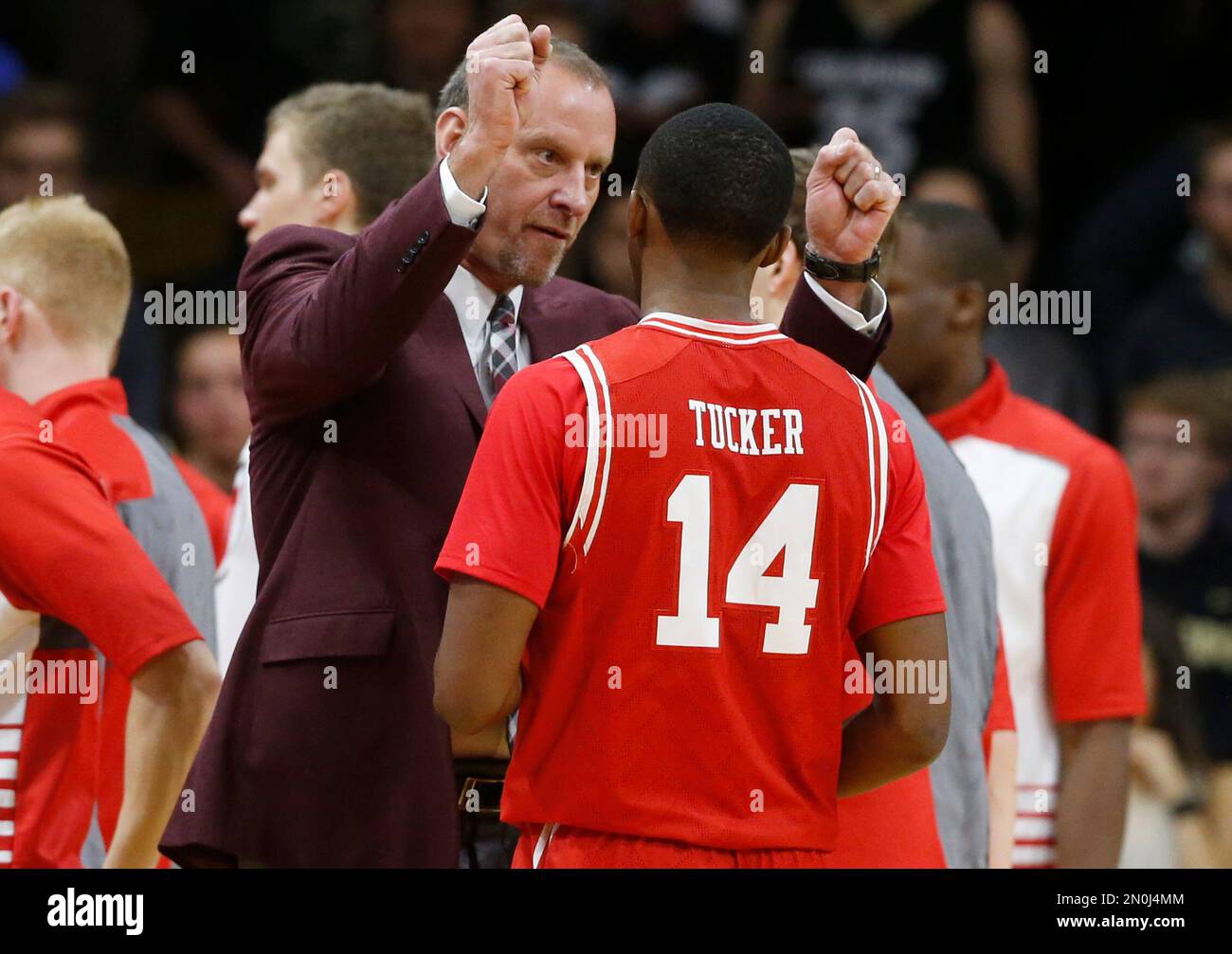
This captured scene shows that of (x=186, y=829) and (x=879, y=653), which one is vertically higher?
(x=879, y=653)

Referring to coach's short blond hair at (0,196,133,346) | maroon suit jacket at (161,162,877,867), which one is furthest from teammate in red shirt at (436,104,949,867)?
coach's short blond hair at (0,196,133,346)

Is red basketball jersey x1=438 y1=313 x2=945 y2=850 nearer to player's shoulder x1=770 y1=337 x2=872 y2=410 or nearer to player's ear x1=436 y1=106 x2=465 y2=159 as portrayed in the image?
player's shoulder x1=770 y1=337 x2=872 y2=410

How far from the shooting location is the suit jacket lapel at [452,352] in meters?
3.00

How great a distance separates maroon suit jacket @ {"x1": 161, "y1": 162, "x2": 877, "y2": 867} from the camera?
2.89 metres

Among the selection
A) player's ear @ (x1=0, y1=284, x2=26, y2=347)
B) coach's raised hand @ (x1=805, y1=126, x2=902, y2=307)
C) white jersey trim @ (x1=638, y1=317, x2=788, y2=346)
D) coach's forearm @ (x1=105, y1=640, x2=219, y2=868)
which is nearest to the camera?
white jersey trim @ (x1=638, y1=317, x2=788, y2=346)

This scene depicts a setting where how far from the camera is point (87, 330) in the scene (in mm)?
3867

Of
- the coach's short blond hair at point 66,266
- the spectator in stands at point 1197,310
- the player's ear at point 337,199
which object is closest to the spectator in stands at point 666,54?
the spectator in stands at point 1197,310

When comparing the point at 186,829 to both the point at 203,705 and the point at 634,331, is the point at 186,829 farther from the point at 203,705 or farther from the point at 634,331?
the point at 634,331

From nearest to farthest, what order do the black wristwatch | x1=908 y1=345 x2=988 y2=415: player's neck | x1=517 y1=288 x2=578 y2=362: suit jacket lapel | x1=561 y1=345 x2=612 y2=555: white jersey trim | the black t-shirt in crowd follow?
x1=561 y1=345 x2=612 y2=555: white jersey trim
the black wristwatch
x1=517 y1=288 x2=578 y2=362: suit jacket lapel
x1=908 y1=345 x2=988 y2=415: player's neck
the black t-shirt in crowd

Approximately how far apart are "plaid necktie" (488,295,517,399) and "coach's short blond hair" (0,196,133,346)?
1078 mm

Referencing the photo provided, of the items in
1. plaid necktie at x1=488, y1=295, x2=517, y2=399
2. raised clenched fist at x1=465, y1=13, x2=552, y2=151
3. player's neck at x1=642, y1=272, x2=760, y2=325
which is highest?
raised clenched fist at x1=465, y1=13, x2=552, y2=151

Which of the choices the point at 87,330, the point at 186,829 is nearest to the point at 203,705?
the point at 186,829
